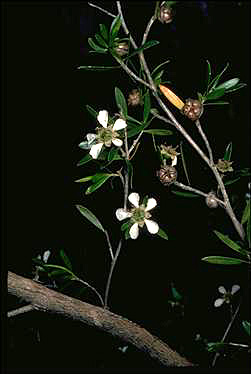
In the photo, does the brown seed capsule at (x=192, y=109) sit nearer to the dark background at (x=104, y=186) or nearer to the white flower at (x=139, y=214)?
the white flower at (x=139, y=214)

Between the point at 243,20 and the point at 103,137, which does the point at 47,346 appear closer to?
the point at 103,137

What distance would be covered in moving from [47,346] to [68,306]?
515 mm

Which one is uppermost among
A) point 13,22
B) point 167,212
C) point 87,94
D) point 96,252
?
point 13,22

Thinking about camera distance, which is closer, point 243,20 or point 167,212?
point 167,212

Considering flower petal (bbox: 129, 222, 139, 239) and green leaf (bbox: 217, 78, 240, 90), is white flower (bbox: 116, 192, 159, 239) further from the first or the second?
green leaf (bbox: 217, 78, 240, 90)

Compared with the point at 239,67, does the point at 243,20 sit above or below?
above

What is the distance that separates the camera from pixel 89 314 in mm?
822

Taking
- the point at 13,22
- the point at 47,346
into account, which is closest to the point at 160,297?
the point at 47,346

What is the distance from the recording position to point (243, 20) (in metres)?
1.96

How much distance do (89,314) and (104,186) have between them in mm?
751

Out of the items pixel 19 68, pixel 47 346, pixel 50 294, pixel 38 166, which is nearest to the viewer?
→ pixel 50 294

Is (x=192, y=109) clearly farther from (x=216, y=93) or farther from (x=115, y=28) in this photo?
(x=115, y=28)

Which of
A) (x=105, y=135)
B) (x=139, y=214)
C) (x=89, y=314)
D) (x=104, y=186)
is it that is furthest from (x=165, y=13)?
(x=104, y=186)

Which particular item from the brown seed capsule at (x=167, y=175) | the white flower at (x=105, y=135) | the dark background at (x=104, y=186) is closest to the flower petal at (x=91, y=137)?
the white flower at (x=105, y=135)
